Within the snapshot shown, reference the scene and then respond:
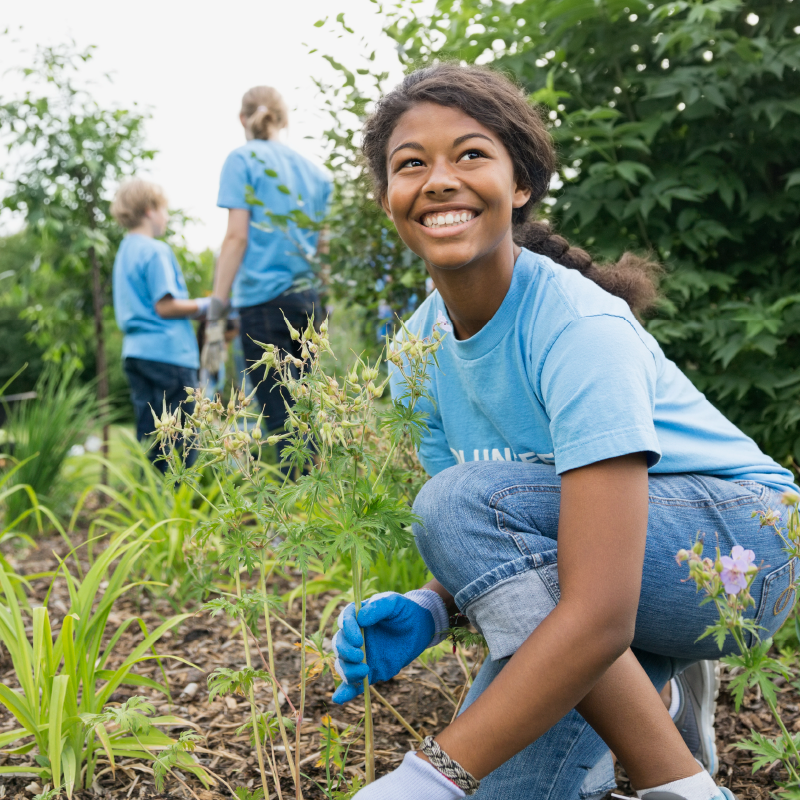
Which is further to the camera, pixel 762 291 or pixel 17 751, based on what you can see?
pixel 762 291

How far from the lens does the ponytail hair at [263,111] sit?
146 inches

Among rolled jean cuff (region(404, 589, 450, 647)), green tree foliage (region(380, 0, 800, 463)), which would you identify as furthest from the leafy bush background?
rolled jean cuff (region(404, 589, 450, 647))

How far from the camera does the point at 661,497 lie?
144 centimetres

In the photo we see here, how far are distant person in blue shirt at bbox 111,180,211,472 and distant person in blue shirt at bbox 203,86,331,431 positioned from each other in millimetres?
685

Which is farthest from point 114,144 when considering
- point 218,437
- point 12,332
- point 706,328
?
point 12,332

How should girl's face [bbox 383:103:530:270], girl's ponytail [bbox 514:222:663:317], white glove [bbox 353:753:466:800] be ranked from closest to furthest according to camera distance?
white glove [bbox 353:753:466:800] → girl's face [bbox 383:103:530:270] → girl's ponytail [bbox 514:222:663:317]

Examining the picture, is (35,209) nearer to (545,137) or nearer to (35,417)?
(35,417)

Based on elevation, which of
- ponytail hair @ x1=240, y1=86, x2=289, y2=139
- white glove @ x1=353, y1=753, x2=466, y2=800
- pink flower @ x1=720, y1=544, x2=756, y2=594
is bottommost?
white glove @ x1=353, y1=753, x2=466, y2=800

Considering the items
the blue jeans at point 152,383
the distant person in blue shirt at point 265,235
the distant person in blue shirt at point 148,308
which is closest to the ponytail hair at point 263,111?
the distant person in blue shirt at point 265,235

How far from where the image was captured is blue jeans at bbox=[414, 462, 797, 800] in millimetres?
1345

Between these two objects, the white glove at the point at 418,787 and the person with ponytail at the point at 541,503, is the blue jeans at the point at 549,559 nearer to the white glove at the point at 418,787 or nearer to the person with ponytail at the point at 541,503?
the person with ponytail at the point at 541,503

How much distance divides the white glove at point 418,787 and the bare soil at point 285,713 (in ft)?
1.51

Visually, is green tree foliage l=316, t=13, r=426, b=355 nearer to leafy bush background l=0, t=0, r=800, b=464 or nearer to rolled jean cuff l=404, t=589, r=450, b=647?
leafy bush background l=0, t=0, r=800, b=464

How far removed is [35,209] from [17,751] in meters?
3.99
